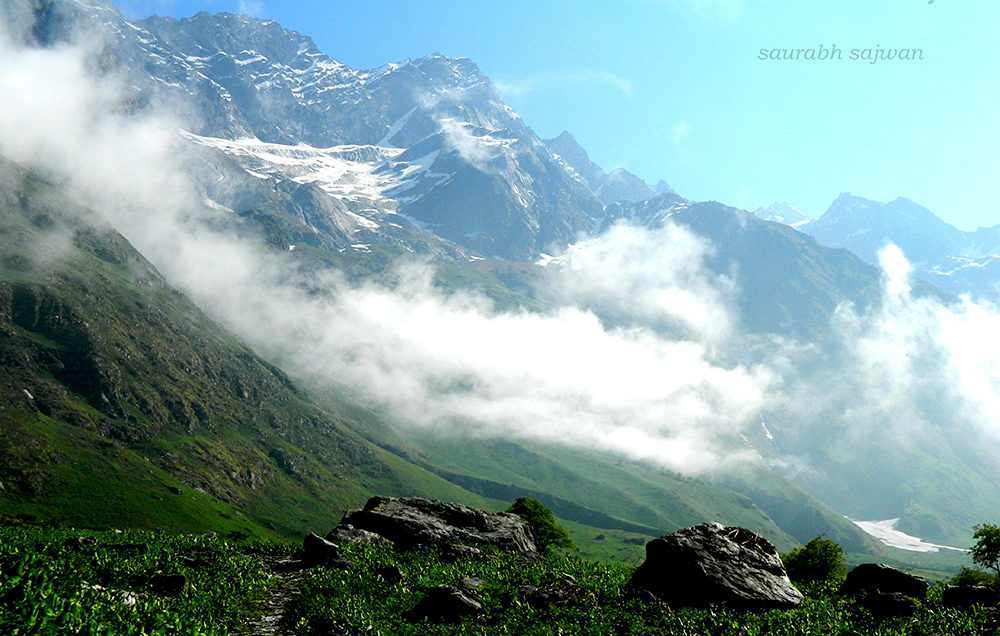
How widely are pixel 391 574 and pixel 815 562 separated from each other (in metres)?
60.9

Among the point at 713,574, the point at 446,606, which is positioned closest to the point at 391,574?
the point at 446,606

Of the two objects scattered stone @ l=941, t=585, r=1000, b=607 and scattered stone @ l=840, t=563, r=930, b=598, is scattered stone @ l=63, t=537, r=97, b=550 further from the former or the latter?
scattered stone @ l=941, t=585, r=1000, b=607

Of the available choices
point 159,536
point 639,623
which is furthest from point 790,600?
point 159,536

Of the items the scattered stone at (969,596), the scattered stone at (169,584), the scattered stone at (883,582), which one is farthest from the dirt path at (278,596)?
the scattered stone at (969,596)

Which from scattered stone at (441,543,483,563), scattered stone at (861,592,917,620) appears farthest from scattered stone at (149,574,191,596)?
scattered stone at (861,592,917,620)

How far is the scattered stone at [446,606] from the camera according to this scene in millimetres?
24688

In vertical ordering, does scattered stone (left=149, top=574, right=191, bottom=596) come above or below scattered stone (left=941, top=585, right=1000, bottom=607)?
below

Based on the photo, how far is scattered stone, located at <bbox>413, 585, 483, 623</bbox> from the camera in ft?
81.0

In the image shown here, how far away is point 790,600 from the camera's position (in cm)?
2717

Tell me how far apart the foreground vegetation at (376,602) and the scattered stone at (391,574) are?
0.55 ft

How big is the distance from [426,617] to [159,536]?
28820 mm

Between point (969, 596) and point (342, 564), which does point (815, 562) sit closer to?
point (969, 596)

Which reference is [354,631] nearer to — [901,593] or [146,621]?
[146,621]

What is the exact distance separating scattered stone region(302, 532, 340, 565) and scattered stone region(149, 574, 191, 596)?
40.7 ft
